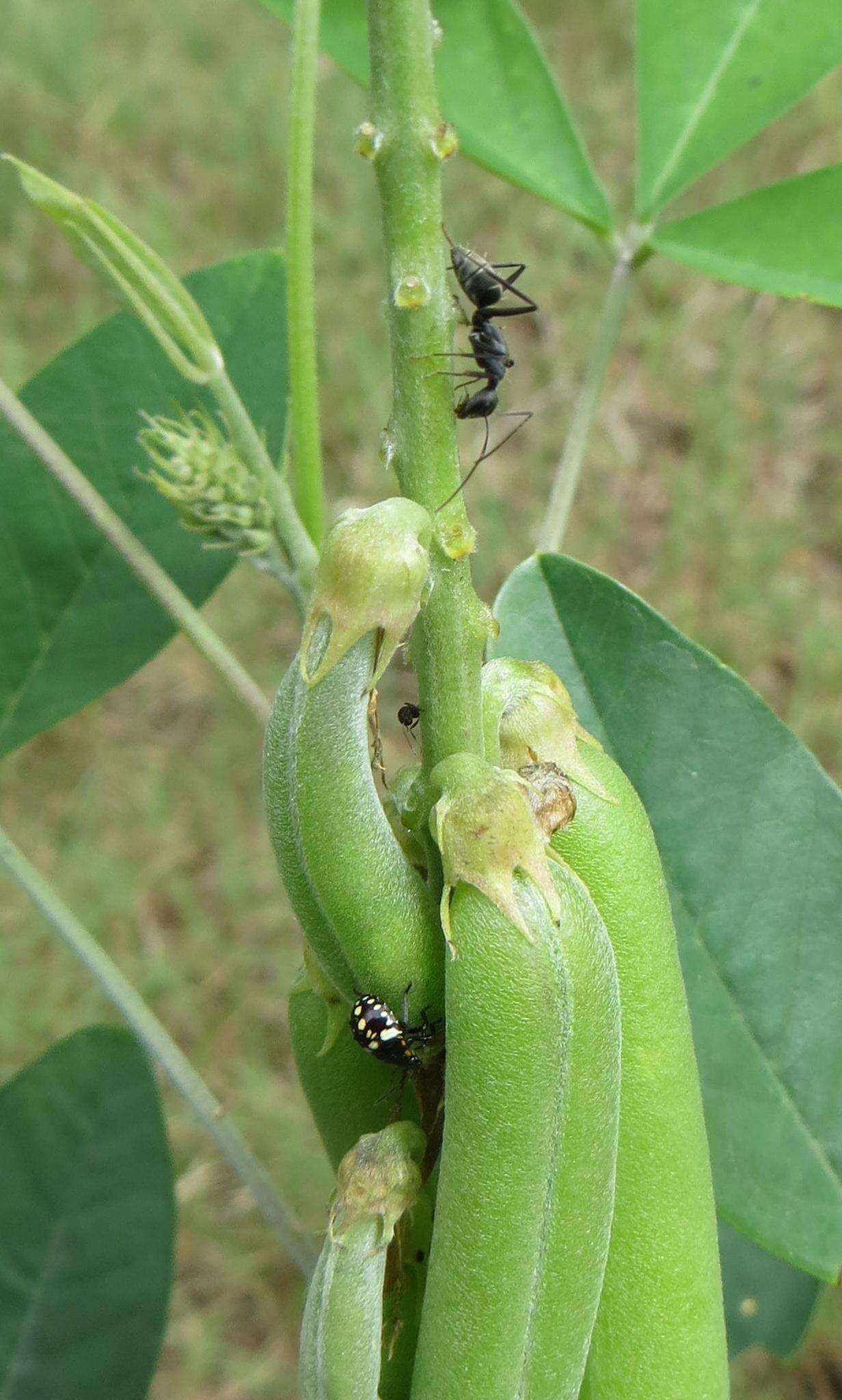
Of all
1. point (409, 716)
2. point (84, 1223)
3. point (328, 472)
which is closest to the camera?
point (409, 716)

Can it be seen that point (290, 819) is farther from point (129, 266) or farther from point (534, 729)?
point (129, 266)

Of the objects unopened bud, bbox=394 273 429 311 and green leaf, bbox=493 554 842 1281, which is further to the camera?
green leaf, bbox=493 554 842 1281

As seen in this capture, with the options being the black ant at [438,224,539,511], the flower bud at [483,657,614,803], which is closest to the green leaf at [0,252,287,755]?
the black ant at [438,224,539,511]

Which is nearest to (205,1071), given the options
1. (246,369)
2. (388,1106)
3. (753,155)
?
(246,369)

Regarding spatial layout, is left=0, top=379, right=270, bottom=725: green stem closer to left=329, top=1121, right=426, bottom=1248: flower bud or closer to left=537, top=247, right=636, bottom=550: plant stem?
left=537, top=247, right=636, bottom=550: plant stem

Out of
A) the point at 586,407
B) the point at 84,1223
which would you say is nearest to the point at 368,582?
the point at 586,407

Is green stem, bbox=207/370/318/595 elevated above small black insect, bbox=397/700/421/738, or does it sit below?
above
